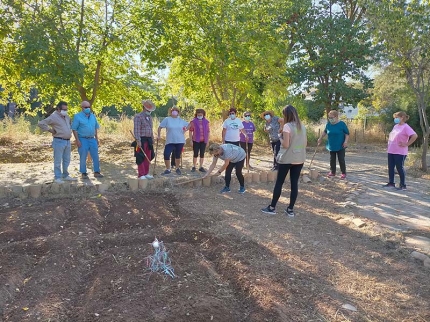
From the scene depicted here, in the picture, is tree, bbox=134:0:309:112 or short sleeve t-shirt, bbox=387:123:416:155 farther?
tree, bbox=134:0:309:112

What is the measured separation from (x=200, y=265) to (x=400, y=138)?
4987mm

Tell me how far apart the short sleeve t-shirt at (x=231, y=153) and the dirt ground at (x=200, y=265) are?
79 cm

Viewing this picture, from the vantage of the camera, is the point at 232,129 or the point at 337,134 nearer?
the point at 232,129

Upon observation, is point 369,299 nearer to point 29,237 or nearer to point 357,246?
point 357,246

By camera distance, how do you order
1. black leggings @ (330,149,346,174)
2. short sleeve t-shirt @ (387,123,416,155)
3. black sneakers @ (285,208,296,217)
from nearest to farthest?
black sneakers @ (285,208,296,217)
short sleeve t-shirt @ (387,123,416,155)
black leggings @ (330,149,346,174)

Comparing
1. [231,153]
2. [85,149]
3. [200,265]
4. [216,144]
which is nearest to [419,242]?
[200,265]

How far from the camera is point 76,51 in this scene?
8.76 m

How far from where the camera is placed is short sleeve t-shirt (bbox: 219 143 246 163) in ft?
19.3

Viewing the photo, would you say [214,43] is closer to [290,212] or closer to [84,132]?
[84,132]

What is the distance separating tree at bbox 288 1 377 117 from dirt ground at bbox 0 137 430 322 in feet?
36.8

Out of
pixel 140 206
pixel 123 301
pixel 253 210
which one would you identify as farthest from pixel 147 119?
pixel 123 301

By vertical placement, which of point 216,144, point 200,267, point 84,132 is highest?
point 84,132

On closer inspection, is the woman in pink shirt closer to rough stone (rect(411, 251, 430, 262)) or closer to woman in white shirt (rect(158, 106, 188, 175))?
rough stone (rect(411, 251, 430, 262))

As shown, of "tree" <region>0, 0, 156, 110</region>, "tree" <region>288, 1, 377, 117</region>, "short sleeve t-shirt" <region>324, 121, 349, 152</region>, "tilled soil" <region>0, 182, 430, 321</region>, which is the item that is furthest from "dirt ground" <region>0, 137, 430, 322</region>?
"tree" <region>288, 1, 377, 117</region>
